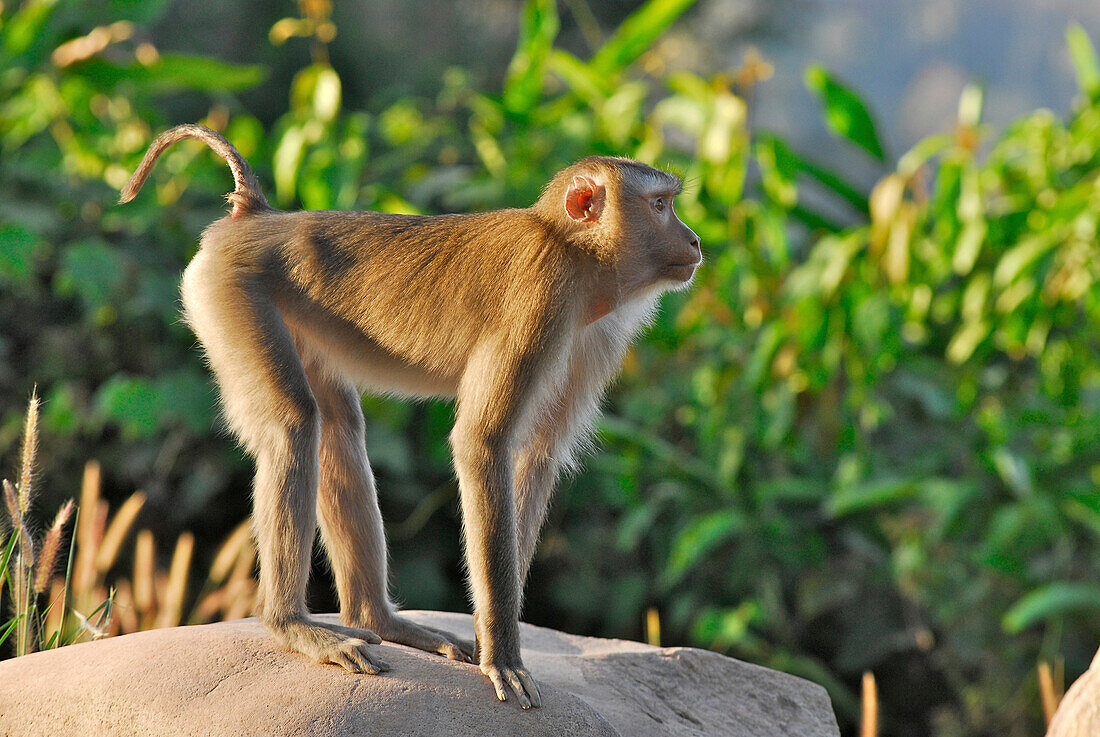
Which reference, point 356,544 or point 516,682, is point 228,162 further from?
point 516,682

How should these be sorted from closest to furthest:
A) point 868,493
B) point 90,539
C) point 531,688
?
point 531,688 < point 90,539 < point 868,493

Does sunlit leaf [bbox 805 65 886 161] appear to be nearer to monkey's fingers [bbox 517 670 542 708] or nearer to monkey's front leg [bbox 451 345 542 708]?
monkey's front leg [bbox 451 345 542 708]

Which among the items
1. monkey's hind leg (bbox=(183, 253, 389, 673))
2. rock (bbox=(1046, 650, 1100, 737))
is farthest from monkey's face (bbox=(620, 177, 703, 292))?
rock (bbox=(1046, 650, 1100, 737))

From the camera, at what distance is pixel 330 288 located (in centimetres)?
340

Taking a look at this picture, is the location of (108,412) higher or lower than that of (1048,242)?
lower

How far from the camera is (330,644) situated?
3.12 meters

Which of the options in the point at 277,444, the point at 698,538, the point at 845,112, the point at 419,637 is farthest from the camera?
the point at 845,112

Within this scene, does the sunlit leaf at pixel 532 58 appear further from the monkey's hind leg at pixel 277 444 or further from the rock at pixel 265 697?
the rock at pixel 265 697

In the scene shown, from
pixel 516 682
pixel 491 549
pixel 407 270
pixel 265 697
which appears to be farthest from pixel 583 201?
pixel 265 697

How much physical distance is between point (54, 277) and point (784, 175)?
16.5ft

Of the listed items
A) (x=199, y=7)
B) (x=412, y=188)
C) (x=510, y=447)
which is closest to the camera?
(x=510, y=447)

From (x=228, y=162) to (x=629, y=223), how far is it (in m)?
1.42

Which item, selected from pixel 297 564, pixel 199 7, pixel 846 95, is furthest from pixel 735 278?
pixel 199 7

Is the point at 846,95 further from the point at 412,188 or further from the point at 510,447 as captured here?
the point at 510,447
